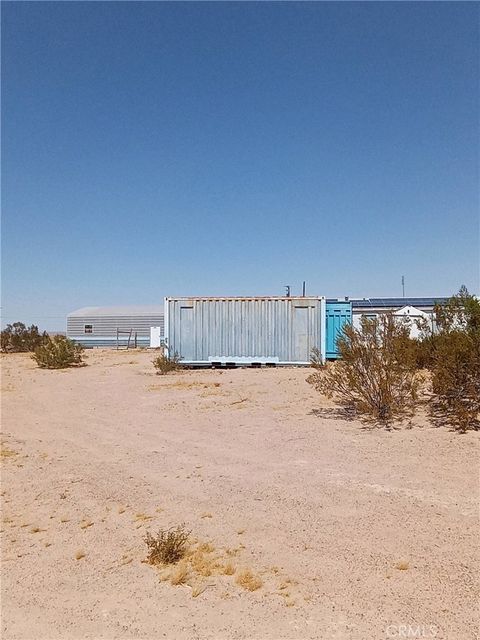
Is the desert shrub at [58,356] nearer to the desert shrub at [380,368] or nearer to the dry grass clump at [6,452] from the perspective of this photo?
the dry grass clump at [6,452]

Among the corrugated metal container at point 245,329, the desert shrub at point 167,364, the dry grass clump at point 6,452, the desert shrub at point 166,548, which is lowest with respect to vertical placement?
the dry grass clump at point 6,452

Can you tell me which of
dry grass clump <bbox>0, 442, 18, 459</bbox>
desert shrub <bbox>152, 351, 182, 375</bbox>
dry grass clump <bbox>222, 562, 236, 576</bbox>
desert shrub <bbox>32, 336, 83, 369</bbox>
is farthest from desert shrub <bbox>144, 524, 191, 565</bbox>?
desert shrub <bbox>32, 336, 83, 369</bbox>

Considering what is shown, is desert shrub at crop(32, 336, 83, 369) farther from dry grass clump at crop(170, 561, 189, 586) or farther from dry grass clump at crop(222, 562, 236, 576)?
dry grass clump at crop(222, 562, 236, 576)

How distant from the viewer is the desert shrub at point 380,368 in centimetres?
913

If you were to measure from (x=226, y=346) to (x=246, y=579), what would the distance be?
16853 millimetres

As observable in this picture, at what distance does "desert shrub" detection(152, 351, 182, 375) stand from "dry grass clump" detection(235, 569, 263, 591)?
15223 mm

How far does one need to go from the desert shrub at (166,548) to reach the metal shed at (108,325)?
133 feet

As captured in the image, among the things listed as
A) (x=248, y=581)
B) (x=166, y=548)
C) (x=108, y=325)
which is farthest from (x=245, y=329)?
(x=108, y=325)

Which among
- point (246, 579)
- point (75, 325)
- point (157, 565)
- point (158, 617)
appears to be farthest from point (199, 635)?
point (75, 325)

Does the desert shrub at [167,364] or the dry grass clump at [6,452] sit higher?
the desert shrub at [167,364]

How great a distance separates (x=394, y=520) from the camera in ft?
15.1

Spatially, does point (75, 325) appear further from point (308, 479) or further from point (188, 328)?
point (308, 479)

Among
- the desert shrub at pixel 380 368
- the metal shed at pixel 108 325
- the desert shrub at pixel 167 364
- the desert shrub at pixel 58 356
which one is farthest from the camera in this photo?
the metal shed at pixel 108 325

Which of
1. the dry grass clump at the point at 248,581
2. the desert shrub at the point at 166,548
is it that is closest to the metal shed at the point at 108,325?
the desert shrub at the point at 166,548
